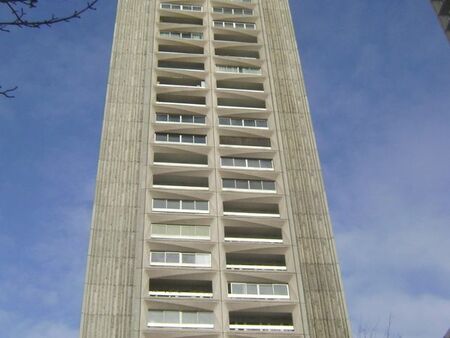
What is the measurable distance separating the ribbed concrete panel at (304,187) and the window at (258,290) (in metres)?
1.61

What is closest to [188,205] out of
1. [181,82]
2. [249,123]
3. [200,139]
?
[200,139]

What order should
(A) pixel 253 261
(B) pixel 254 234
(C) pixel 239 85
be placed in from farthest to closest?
1. (C) pixel 239 85
2. (B) pixel 254 234
3. (A) pixel 253 261

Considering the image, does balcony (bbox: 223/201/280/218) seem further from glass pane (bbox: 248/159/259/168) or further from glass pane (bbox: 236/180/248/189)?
glass pane (bbox: 248/159/259/168)

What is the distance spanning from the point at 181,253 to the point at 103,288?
5931 millimetres

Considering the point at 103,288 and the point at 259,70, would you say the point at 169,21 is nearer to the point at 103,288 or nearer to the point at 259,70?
the point at 259,70

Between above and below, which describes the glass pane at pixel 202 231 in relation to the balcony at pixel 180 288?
above

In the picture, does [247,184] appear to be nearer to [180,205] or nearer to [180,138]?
[180,205]

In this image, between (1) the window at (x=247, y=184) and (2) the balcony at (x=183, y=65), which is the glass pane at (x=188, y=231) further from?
(2) the balcony at (x=183, y=65)

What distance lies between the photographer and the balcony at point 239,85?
52.5 meters

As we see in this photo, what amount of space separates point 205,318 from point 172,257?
494 cm

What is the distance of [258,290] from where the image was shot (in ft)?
125

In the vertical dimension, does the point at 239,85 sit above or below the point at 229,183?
above

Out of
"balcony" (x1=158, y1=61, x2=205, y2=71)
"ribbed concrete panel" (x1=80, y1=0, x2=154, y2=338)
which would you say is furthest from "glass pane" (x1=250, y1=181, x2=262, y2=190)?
"balcony" (x1=158, y1=61, x2=205, y2=71)

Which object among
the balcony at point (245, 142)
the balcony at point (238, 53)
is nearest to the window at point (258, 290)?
the balcony at point (245, 142)
